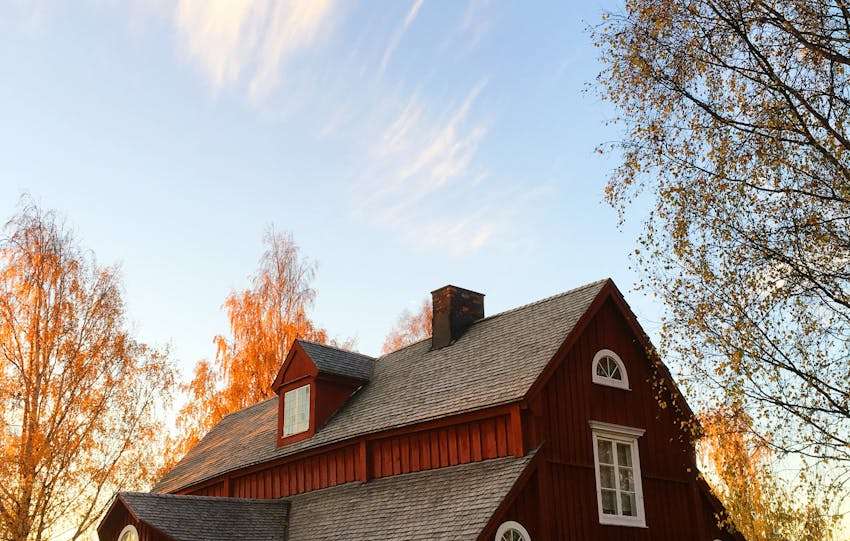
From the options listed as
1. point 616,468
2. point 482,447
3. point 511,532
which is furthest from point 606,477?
point 511,532

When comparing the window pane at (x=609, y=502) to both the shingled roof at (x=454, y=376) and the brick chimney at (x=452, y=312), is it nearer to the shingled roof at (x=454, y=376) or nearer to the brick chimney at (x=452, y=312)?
the shingled roof at (x=454, y=376)

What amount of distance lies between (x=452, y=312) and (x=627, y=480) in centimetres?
669

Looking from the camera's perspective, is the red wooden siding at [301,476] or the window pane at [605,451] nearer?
the window pane at [605,451]

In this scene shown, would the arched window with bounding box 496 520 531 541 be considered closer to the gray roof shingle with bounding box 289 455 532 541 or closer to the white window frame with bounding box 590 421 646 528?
the gray roof shingle with bounding box 289 455 532 541

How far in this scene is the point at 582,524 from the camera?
635 inches

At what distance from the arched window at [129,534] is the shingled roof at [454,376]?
4.29 m

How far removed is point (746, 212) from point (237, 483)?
1698cm

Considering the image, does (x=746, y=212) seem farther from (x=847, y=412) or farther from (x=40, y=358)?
(x=40, y=358)

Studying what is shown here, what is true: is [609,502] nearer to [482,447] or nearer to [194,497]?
[482,447]

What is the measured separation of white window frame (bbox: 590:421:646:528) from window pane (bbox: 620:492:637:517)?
0.27ft

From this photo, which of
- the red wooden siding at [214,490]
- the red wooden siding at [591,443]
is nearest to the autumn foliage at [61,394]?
the red wooden siding at [214,490]

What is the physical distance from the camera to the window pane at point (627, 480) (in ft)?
57.4

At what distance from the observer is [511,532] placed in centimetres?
1492

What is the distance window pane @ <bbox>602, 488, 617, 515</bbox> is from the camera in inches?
664
